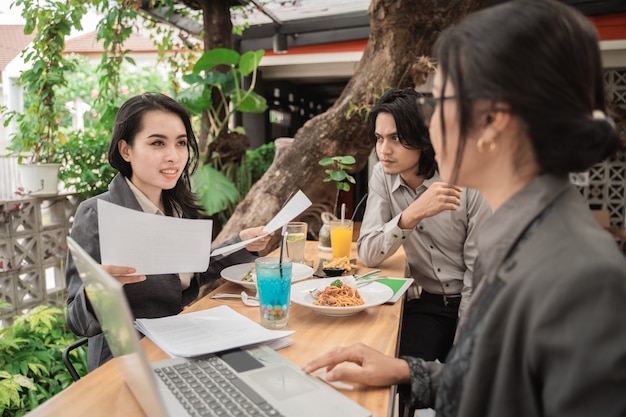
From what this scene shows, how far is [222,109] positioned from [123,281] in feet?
11.9

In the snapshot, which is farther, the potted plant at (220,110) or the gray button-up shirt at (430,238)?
the potted plant at (220,110)

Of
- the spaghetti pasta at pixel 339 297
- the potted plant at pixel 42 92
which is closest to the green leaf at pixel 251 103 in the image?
the potted plant at pixel 42 92

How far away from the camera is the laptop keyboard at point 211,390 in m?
0.83

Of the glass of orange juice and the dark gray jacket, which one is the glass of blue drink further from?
the glass of orange juice

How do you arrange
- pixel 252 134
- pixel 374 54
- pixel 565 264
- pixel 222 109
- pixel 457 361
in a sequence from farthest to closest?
1. pixel 252 134
2. pixel 222 109
3. pixel 374 54
4. pixel 457 361
5. pixel 565 264

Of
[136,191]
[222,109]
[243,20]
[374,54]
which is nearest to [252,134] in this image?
[243,20]

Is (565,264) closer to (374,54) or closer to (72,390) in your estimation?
(72,390)

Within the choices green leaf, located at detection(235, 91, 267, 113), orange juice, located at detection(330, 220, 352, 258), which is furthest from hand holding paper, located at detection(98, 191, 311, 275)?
green leaf, located at detection(235, 91, 267, 113)

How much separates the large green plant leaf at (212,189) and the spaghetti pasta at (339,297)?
9.35ft

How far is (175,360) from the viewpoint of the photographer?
1.03m

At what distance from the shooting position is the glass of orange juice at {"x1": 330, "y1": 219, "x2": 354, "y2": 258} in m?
2.02

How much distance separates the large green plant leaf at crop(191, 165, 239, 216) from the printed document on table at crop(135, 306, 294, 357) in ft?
9.53

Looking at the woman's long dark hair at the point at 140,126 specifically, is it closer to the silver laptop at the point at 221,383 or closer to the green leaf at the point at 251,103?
the silver laptop at the point at 221,383

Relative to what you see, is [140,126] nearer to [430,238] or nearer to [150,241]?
[150,241]
